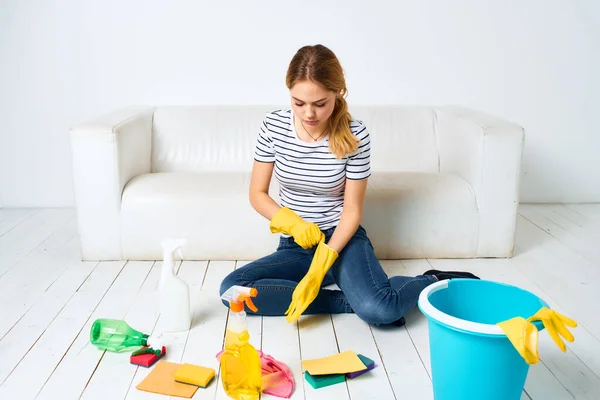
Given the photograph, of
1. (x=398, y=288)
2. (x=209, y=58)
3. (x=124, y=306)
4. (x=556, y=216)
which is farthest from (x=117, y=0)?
(x=556, y=216)

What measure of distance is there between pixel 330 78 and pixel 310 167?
0.31 meters

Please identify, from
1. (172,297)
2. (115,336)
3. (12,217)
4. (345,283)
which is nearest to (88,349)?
(115,336)

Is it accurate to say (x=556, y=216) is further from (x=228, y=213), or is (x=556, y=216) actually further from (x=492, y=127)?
(x=228, y=213)

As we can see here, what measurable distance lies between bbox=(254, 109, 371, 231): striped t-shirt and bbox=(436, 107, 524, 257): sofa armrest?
70cm

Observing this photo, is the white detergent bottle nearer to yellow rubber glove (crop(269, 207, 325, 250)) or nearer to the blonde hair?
yellow rubber glove (crop(269, 207, 325, 250))

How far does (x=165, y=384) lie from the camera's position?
1.63 m

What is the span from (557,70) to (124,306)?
238 centimetres

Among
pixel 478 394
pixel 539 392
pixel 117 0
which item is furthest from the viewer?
pixel 117 0

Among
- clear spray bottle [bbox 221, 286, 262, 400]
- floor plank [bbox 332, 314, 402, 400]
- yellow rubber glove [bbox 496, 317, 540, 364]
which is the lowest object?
floor plank [bbox 332, 314, 402, 400]

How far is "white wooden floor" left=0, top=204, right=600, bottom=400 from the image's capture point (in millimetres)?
1635

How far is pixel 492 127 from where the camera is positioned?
2.49 meters

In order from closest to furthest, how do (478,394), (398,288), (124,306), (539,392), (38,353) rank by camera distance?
(478,394) < (539,392) < (38,353) < (398,288) < (124,306)

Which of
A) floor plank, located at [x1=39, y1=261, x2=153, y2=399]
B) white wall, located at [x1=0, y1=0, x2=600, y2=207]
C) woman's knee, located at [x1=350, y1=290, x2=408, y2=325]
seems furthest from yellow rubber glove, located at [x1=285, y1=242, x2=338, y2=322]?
white wall, located at [x1=0, y1=0, x2=600, y2=207]

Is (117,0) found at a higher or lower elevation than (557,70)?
higher
